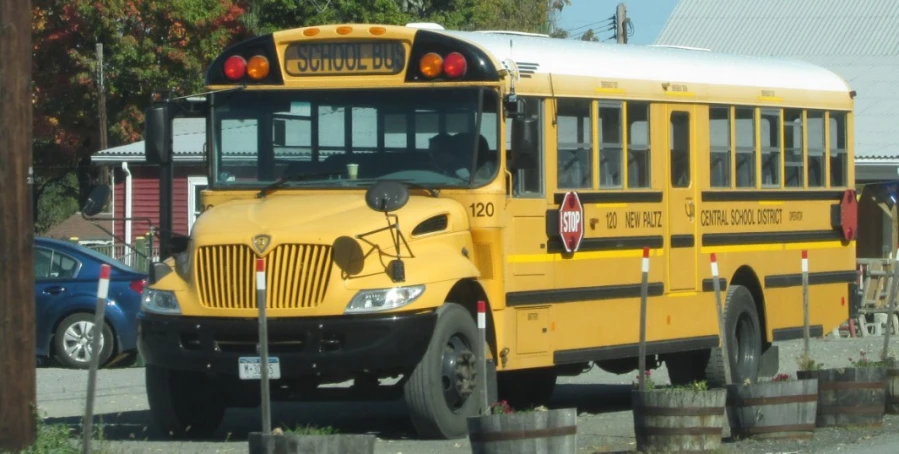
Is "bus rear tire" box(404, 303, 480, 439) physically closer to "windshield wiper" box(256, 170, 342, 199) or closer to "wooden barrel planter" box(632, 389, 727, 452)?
"wooden barrel planter" box(632, 389, 727, 452)

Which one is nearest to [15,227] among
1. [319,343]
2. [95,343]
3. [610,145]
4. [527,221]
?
[95,343]

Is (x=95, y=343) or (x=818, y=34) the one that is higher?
(x=818, y=34)

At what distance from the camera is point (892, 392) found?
12.9 metres

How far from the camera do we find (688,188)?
13.4m

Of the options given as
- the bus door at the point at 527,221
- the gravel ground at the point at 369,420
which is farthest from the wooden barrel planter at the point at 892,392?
the bus door at the point at 527,221

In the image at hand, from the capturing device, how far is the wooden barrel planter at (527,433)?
889 centimetres

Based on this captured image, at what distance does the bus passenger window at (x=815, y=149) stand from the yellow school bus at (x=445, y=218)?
895mm

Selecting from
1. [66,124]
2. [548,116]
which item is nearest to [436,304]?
[548,116]

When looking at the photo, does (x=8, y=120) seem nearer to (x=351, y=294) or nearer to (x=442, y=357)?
(x=351, y=294)

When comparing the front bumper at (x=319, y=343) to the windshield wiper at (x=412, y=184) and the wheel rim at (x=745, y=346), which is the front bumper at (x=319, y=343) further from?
the wheel rim at (x=745, y=346)

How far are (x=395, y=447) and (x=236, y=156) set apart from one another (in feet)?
7.88

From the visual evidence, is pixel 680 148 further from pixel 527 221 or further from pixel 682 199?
pixel 527 221

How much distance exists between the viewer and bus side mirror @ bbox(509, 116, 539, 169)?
11102 millimetres

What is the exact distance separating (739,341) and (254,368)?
5.41 metres
